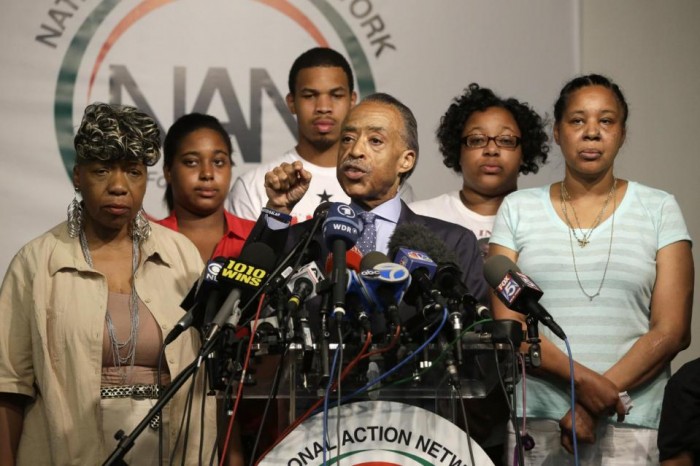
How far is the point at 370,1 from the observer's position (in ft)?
16.9

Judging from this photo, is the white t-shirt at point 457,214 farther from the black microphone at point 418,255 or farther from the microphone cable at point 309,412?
the microphone cable at point 309,412

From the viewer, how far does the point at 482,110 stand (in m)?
4.56

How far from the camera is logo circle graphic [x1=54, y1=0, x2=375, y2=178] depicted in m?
4.93

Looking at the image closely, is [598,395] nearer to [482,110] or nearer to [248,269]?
[248,269]

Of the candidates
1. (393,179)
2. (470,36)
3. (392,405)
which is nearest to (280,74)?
(470,36)

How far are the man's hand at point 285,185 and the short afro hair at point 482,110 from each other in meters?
1.33

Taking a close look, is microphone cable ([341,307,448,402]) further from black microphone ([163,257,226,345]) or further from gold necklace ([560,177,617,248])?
gold necklace ([560,177,617,248])

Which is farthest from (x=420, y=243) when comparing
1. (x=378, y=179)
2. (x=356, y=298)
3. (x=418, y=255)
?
(x=378, y=179)

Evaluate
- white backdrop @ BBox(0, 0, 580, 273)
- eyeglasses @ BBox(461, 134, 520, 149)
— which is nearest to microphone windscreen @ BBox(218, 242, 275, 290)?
eyeglasses @ BBox(461, 134, 520, 149)

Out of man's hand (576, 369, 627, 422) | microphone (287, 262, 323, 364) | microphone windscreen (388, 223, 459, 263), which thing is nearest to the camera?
microphone (287, 262, 323, 364)

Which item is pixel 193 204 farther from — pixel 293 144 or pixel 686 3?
pixel 686 3

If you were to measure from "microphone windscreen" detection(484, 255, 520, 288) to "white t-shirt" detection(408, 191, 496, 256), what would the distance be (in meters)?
1.58

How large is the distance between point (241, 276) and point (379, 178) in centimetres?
127

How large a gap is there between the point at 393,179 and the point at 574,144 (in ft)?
2.18
